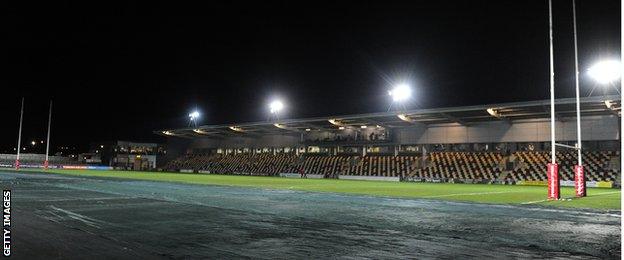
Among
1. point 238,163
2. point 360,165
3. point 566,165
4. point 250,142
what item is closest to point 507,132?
point 566,165

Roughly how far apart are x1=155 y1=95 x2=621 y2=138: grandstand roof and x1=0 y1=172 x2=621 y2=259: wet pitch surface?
2757 cm

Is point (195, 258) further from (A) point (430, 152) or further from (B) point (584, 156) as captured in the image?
(A) point (430, 152)

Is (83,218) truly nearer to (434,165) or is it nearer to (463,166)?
(463,166)

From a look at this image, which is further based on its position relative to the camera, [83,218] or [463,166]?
[463,166]

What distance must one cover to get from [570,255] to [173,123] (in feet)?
284

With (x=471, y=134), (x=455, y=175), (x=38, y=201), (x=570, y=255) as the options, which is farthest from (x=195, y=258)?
(x=471, y=134)

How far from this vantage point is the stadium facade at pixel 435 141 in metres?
45.8

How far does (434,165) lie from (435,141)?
9.86ft

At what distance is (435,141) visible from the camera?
57312mm

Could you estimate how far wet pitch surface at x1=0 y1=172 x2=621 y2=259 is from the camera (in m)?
9.13

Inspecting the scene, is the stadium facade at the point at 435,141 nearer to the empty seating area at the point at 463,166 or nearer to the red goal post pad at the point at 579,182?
the empty seating area at the point at 463,166

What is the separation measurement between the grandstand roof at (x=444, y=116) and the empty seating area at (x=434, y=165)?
3.80 metres

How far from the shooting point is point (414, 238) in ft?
36.1

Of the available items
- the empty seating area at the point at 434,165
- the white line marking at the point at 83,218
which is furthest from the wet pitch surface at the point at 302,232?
the empty seating area at the point at 434,165
